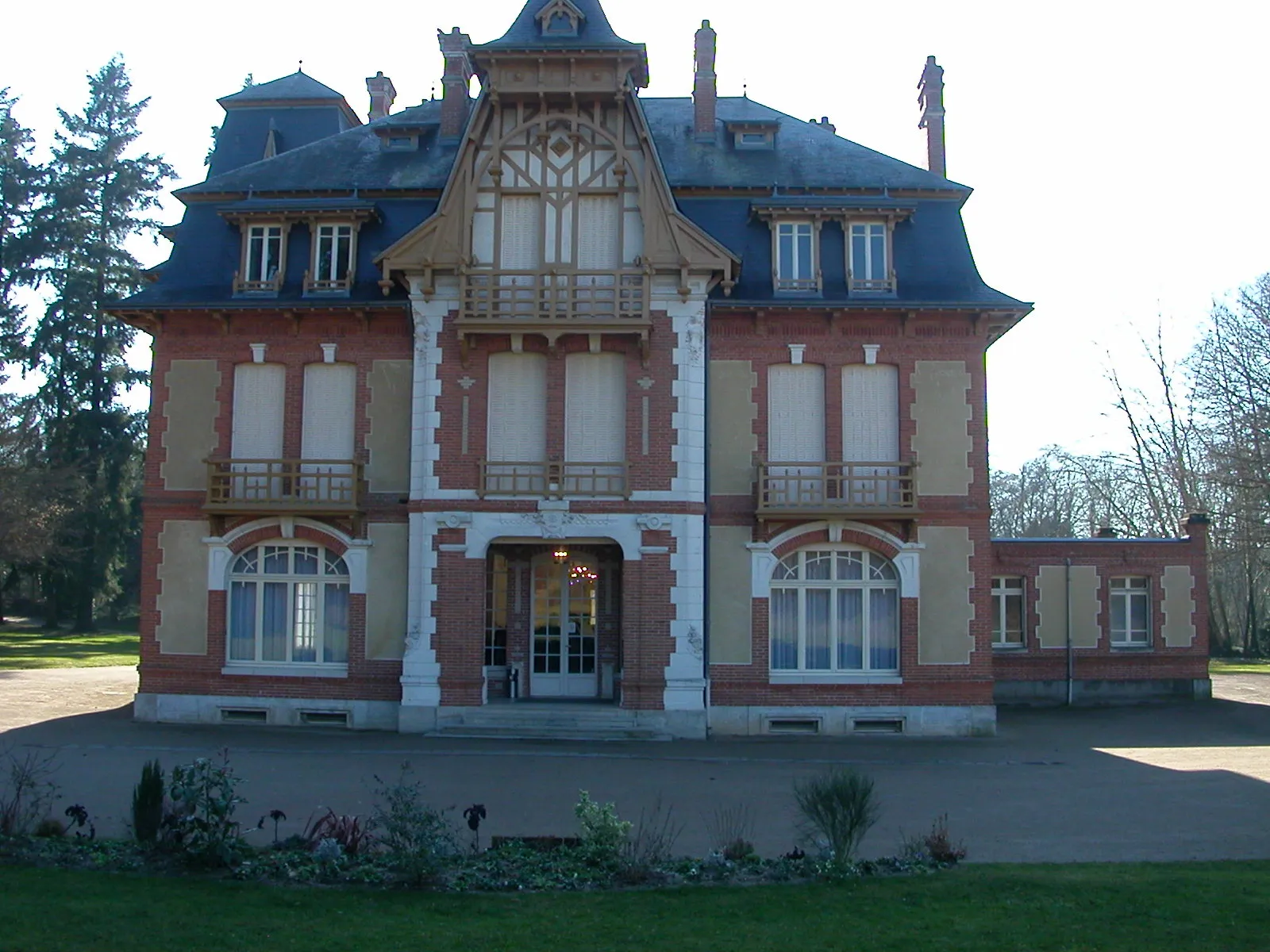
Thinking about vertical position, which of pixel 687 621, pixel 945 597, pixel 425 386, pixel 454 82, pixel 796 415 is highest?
pixel 454 82

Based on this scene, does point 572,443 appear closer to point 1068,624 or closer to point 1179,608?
point 1068,624

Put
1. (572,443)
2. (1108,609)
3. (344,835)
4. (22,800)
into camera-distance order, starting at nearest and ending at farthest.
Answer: (344,835), (22,800), (572,443), (1108,609)

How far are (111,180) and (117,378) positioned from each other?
828cm

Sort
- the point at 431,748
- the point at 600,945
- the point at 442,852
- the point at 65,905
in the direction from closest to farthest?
the point at 600,945 < the point at 65,905 < the point at 442,852 < the point at 431,748

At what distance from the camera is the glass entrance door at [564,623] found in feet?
76.7

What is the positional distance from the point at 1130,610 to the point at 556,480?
15599 mm

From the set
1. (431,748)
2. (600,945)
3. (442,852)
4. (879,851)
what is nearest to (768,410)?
(431,748)

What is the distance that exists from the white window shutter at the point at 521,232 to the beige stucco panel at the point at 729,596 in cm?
626

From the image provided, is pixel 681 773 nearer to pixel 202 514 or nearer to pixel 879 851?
pixel 879 851

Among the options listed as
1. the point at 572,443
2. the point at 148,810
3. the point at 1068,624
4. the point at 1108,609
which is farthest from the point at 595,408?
the point at 1108,609

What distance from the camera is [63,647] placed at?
146 ft

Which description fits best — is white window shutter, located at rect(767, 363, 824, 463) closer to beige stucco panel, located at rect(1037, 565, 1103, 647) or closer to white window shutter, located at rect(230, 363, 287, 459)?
beige stucco panel, located at rect(1037, 565, 1103, 647)

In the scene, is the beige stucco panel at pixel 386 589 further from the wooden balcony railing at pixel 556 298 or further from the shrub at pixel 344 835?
the shrub at pixel 344 835

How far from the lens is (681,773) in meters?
17.8
